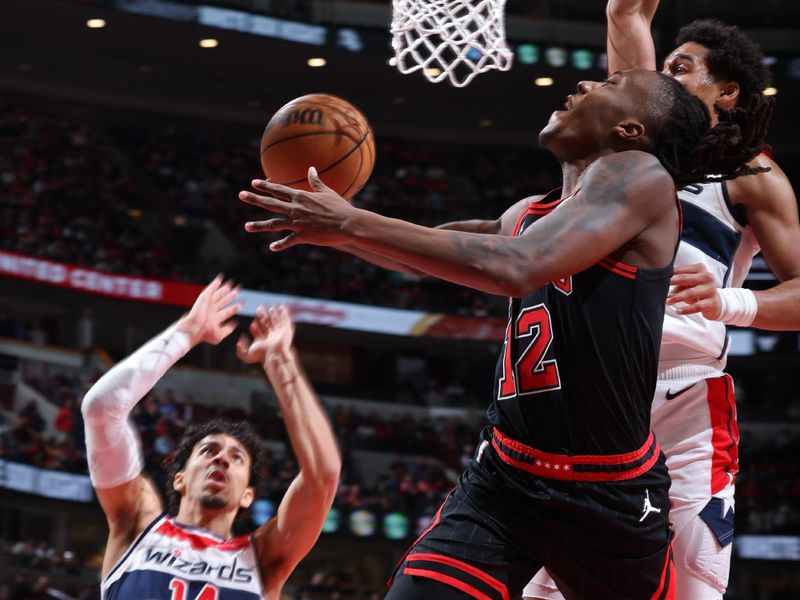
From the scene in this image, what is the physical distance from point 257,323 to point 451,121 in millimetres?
17765

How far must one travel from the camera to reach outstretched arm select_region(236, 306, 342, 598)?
11.2 feet

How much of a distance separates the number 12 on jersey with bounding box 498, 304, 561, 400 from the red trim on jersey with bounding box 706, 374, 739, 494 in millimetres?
925

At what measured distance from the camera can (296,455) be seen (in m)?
3.43

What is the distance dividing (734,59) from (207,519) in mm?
2181

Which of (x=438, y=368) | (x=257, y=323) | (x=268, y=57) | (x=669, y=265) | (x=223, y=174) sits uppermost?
(x=669, y=265)

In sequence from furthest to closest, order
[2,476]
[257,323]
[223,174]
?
[223,174]
[2,476]
[257,323]

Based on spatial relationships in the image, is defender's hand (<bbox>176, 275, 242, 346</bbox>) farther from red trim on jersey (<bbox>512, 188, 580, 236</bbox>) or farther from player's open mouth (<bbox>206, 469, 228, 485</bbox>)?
red trim on jersey (<bbox>512, 188, 580, 236</bbox>)

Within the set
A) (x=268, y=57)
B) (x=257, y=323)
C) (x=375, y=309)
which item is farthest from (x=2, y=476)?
(x=257, y=323)

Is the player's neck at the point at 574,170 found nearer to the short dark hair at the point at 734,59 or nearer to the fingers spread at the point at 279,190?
the fingers spread at the point at 279,190

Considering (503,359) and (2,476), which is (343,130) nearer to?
(503,359)

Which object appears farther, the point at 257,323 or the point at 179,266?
the point at 179,266

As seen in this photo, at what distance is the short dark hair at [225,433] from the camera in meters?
3.78

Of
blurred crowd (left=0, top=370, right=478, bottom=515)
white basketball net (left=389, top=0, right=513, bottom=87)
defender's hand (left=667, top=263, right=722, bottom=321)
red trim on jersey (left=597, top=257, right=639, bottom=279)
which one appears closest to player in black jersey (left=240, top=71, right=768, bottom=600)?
red trim on jersey (left=597, top=257, right=639, bottom=279)

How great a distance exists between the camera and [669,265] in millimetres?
2670
